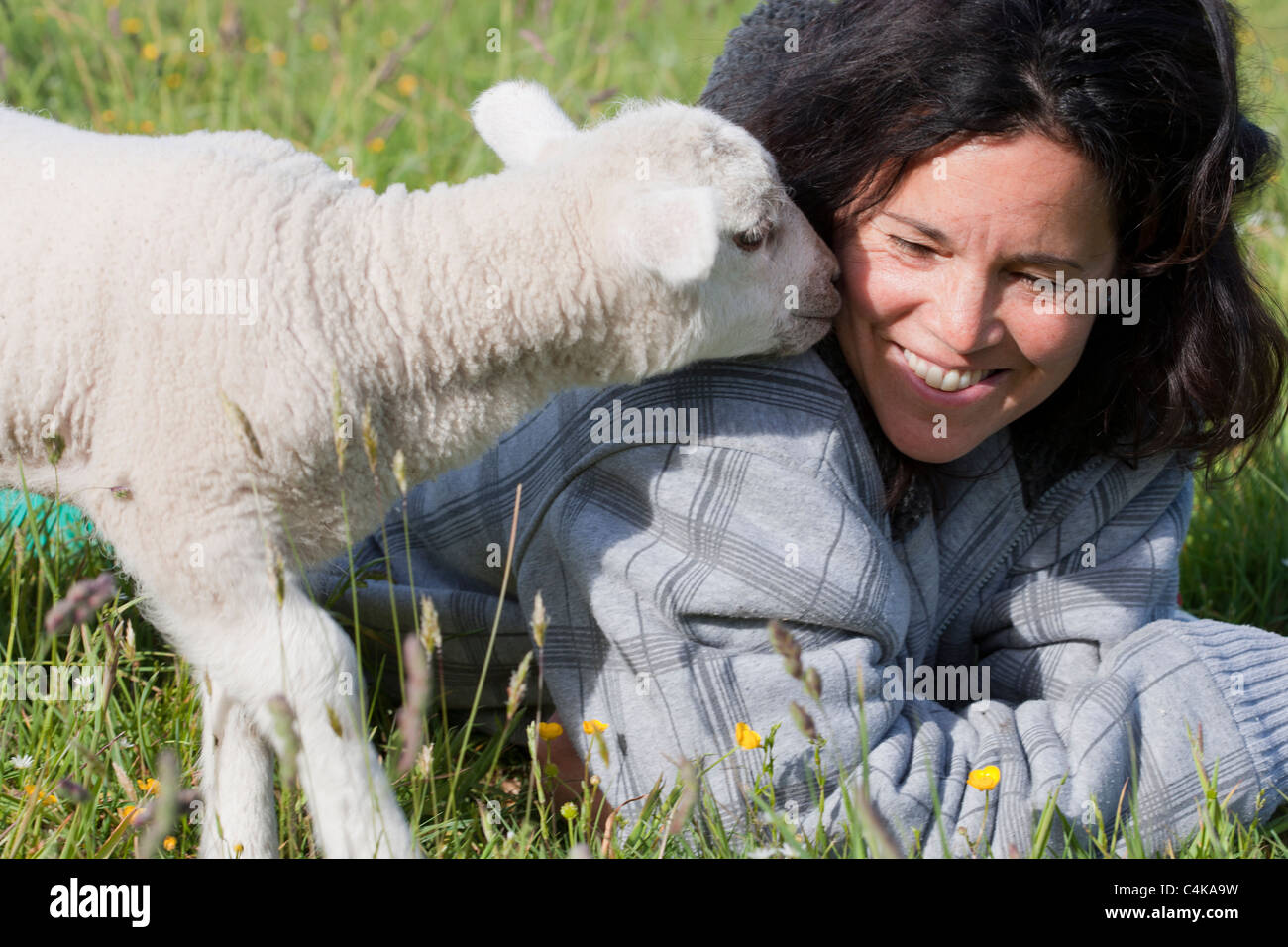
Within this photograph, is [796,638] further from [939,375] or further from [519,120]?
[519,120]

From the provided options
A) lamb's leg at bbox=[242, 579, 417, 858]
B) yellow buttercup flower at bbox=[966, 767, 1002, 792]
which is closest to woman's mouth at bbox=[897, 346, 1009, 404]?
yellow buttercup flower at bbox=[966, 767, 1002, 792]

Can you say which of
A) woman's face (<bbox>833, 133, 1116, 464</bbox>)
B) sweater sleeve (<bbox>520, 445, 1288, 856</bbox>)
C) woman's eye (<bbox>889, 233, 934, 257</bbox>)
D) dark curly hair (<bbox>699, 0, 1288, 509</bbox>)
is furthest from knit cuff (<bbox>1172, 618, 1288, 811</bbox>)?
woman's eye (<bbox>889, 233, 934, 257</bbox>)

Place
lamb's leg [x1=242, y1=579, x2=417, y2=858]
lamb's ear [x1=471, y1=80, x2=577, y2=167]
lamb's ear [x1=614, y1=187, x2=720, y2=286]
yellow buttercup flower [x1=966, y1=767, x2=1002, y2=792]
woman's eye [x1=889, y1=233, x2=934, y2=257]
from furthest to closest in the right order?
1. lamb's ear [x1=471, y1=80, x2=577, y2=167]
2. woman's eye [x1=889, y1=233, x2=934, y2=257]
3. yellow buttercup flower [x1=966, y1=767, x2=1002, y2=792]
4. lamb's ear [x1=614, y1=187, x2=720, y2=286]
5. lamb's leg [x1=242, y1=579, x2=417, y2=858]

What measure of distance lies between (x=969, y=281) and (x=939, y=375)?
7.2 inches

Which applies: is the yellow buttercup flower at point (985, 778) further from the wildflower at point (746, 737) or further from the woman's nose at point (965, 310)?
the woman's nose at point (965, 310)

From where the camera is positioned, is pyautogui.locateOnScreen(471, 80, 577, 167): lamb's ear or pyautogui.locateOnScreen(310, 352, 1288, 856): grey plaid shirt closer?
pyautogui.locateOnScreen(310, 352, 1288, 856): grey plaid shirt

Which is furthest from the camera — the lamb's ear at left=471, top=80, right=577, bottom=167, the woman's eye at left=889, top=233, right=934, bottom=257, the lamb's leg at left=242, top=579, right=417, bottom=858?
the lamb's ear at left=471, top=80, right=577, bottom=167

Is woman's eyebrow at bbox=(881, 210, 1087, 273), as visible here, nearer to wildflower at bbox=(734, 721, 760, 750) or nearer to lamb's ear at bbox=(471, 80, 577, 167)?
lamb's ear at bbox=(471, 80, 577, 167)

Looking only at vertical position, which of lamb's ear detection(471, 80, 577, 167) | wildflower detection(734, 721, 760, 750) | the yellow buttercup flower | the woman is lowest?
the yellow buttercup flower

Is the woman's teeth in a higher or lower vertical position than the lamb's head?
lower

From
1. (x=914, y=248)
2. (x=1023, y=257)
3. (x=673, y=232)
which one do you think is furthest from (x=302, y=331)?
(x=1023, y=257)

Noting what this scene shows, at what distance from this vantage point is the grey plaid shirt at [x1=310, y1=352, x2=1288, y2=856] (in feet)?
7.50

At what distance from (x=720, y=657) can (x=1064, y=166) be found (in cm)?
101
